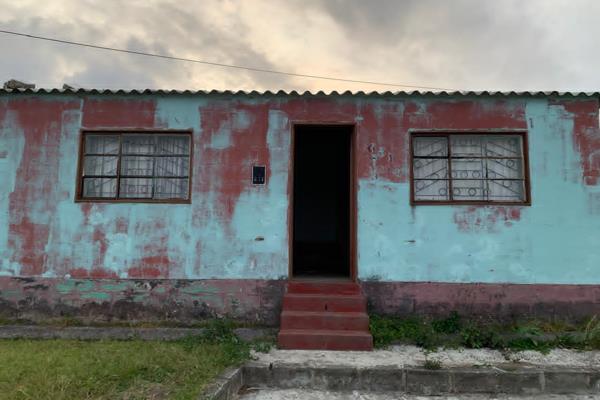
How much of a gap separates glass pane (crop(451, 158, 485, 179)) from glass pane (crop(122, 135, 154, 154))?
180 inches

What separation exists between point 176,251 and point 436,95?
4401 millimetres

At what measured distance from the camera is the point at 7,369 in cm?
397

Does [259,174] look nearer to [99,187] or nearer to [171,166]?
[171,166]

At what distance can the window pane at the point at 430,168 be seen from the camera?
5.91m

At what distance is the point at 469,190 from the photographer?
5875 millimetres

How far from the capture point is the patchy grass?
5.12 metres

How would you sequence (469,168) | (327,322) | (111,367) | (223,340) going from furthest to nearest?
(469,168)
(327,322)
(223,340)
(111,367)

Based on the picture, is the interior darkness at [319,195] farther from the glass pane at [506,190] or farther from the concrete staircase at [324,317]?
the glass pane at [506,190]

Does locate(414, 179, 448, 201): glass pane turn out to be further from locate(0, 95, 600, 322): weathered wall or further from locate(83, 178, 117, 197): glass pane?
locate(83, 178, 117, 197): glass pane

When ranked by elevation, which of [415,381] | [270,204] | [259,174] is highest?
[259,174]

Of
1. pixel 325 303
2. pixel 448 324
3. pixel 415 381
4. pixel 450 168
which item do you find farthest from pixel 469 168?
pixel 415 381

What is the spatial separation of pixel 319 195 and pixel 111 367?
22.4ft

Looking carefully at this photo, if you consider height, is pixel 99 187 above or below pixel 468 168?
below

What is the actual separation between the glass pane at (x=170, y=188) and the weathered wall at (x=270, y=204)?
21 centimetres
